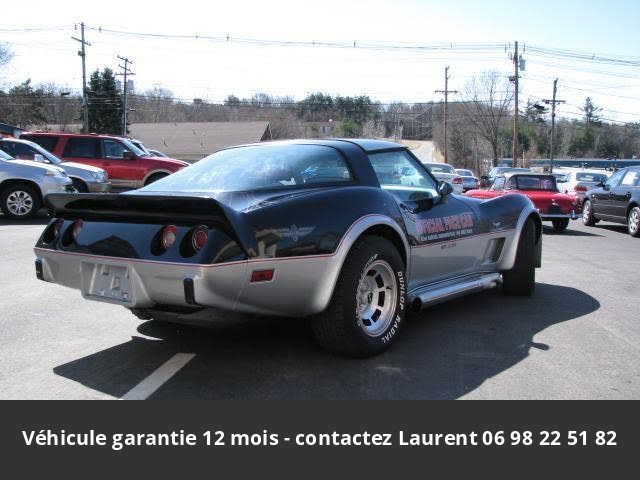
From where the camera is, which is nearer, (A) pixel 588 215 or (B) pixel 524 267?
(B) pixel 524 267

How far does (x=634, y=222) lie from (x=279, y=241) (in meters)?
12.9

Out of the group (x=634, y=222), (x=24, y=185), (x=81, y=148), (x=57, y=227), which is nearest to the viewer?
(x=57, y=227)

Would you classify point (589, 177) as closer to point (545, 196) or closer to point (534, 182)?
point (534, 182)

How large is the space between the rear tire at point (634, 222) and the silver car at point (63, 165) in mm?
12186

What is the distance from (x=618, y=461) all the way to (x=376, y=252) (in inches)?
74.0

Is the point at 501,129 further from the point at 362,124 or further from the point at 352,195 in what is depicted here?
the point at 352,195

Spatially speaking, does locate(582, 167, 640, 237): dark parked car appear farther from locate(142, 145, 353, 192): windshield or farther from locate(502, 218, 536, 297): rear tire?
locate(142, 145, 353, 192): windshield

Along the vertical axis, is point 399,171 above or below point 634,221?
above

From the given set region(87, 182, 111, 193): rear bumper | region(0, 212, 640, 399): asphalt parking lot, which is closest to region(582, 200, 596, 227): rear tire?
region(0, 212, 640, 399): asphalt parking lot

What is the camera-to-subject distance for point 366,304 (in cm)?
429

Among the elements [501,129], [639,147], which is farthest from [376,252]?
[639,147]

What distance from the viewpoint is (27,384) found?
3611 millimetres

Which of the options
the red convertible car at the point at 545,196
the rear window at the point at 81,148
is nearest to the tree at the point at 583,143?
the red convertible car at the point at 545,196

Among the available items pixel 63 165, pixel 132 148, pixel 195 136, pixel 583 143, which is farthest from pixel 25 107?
pixel 583 143
